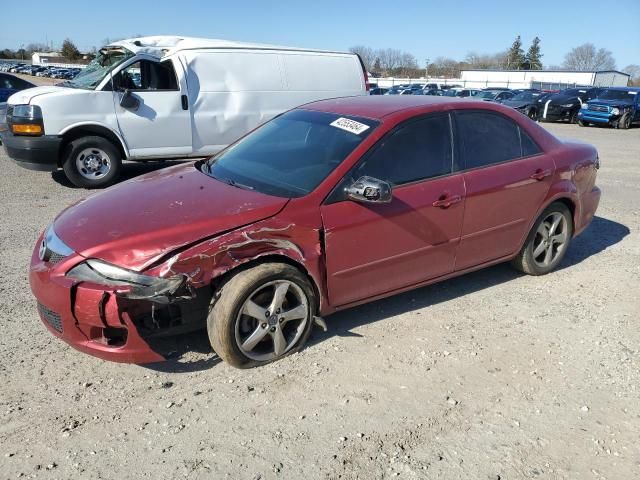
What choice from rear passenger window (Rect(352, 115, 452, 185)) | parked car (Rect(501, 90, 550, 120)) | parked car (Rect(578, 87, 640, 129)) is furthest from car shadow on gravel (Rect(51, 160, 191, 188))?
parked car (Rect(578, 87, 640, 129))

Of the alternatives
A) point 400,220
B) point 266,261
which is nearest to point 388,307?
point 400,220

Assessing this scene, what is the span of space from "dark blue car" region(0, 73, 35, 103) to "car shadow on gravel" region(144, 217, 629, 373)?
38.1 ft

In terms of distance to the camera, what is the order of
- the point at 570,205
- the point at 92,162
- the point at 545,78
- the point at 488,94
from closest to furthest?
the point at 570,205, the point at 92,162, the point at 488,94, the point at 545,78

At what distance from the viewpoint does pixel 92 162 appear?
7.81 metres

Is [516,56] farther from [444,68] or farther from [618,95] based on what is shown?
[618,95]

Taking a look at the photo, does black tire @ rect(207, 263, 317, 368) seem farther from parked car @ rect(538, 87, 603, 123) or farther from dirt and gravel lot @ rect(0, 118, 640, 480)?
parked car @ rect(538, 87, 603, 123)

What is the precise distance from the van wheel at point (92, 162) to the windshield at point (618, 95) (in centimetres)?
2236

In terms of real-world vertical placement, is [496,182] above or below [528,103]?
above

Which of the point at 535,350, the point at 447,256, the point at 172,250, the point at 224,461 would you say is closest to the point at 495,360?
the point at 535,350

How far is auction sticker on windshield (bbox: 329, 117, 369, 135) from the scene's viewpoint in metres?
3.73

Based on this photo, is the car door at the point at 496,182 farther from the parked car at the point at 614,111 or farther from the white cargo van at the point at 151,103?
the parked car at the point at 614,111

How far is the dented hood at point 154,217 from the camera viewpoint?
2932mm

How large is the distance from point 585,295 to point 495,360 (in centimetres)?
157

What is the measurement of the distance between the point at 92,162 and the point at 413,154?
18.6 feet
